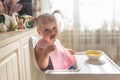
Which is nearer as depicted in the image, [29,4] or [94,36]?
[29,4]

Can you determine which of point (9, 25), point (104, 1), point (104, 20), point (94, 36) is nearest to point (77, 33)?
point (94, 36)

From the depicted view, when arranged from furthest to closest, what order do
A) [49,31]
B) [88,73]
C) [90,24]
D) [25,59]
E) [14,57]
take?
1. [90,24]
2. [25,59]
3. [14,57]
4. [49,31]
5. [88,73]

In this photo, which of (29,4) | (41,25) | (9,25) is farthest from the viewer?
(29,4)

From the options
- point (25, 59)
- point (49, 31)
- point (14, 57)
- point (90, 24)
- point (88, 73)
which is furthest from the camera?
point (90, 24)

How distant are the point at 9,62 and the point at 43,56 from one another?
0.90ft

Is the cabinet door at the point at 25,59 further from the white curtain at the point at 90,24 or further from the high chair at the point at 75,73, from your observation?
the white curtain at the point at 90,24

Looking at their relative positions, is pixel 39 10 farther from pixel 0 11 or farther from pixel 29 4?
pixel 0 11

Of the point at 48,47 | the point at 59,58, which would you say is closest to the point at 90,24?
the point at 59,58

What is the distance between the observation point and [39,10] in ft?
6.84

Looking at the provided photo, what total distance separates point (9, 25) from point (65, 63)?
688 millimetres

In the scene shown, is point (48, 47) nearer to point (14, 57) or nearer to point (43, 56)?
point (43, 56)

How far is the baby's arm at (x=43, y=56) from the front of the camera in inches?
36.0

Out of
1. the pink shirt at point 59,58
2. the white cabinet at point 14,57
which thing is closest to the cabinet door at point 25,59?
the white cabinet at point 14,57

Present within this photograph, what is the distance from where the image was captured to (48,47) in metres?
0.92
